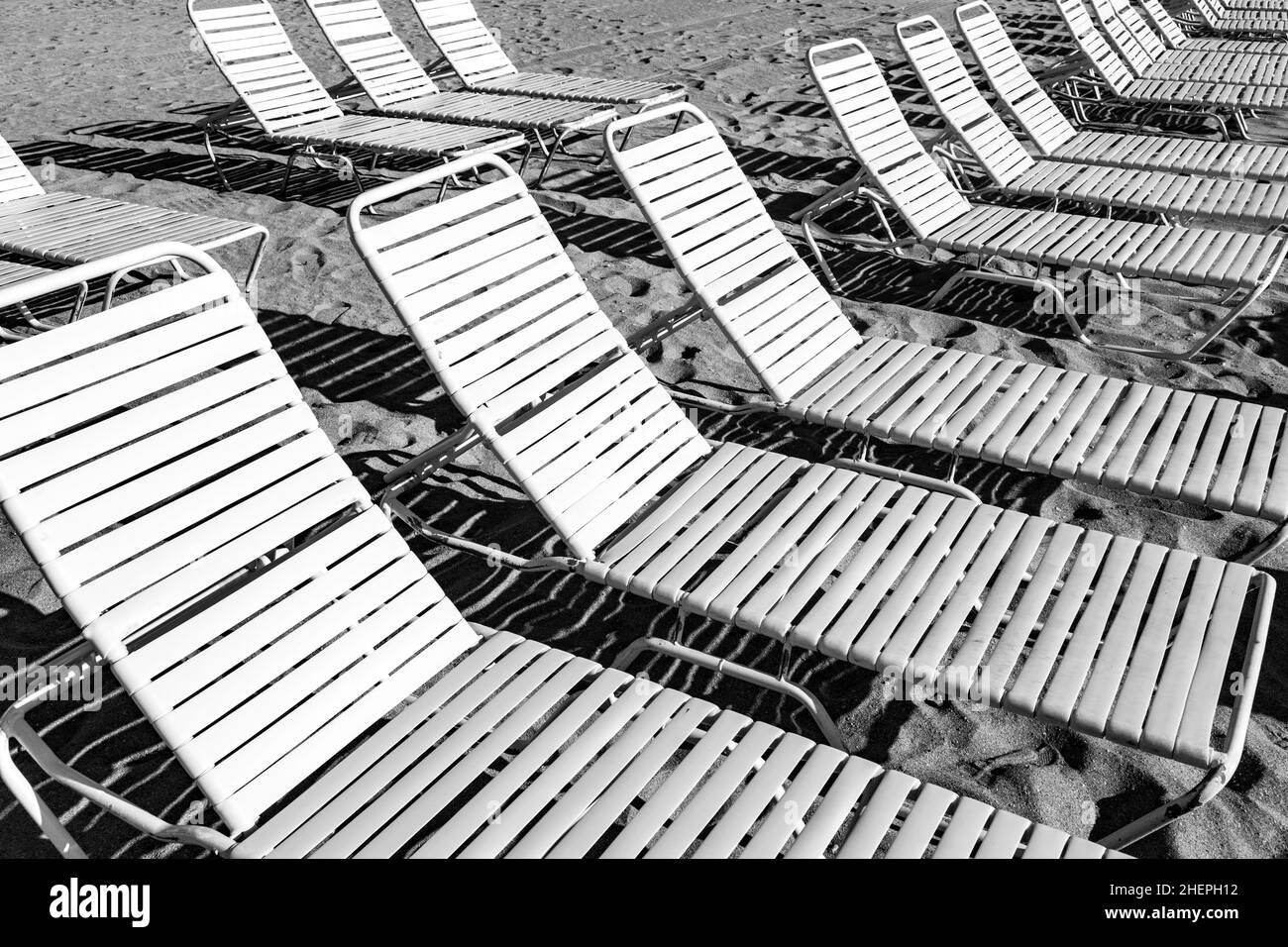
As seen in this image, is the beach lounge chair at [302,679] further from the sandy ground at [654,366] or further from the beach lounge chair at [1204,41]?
the beach lounge chair at [1204,41]

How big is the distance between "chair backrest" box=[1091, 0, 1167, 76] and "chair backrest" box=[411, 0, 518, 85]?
13.7 ft

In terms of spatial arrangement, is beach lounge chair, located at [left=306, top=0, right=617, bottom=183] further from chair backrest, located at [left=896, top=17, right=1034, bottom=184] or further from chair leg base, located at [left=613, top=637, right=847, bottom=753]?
chair leg base, located at [left=613, top=637, right=847, bottom=753]

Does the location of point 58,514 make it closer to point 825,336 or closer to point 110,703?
point 110,703

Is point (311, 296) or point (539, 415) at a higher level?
point (311, 296)

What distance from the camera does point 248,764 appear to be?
186cm

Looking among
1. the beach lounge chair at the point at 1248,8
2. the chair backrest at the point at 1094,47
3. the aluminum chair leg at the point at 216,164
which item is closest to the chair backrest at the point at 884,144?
the chair backrest at the point at 1094,47

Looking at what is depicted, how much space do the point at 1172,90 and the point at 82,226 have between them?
21.7 ft

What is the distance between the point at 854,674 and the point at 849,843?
1.00m

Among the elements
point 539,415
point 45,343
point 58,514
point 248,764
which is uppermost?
point 45,343

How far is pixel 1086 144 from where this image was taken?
564 centimetres

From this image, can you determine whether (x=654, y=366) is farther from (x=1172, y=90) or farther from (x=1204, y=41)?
(x=1204, y=41)

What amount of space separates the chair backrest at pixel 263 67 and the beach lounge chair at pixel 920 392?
10.7ft

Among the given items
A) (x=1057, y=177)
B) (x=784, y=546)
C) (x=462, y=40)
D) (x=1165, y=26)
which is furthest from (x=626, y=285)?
(x=1165, y=26)

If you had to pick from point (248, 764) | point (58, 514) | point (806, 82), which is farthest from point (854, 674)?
point (806, 82)
